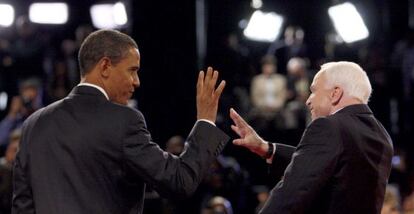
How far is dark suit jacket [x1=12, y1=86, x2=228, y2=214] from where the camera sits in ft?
12.8

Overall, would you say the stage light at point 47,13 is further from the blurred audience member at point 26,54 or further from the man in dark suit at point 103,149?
the man in dark suit at point 103,149

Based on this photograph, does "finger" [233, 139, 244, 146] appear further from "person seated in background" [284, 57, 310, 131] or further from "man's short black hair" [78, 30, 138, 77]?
"person seated in background" [284, 57, 310, 131]

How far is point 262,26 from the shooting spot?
1606 cm

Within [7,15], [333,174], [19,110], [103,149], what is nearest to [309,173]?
[333,174]

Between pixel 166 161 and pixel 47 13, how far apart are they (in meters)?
12.7

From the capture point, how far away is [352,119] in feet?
13.7

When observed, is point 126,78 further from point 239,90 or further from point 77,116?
point 239,90

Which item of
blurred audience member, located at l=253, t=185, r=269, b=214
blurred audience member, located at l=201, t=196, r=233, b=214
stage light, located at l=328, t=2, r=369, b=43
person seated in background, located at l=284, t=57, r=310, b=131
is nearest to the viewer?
blurred audience member, located at l=201, t=196, r=233, b=214

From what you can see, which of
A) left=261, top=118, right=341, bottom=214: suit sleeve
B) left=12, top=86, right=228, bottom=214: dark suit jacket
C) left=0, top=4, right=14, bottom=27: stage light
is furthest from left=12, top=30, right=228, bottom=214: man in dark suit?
left=0, top=4, right=14, bottom=27: stage light

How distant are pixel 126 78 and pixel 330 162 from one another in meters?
1.01

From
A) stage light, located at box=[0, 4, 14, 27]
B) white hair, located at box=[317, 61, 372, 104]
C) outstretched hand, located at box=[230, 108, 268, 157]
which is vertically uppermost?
white hair, located at box=[317, 61, 372, 104]

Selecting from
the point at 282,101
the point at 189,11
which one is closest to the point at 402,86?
the point at 282,101

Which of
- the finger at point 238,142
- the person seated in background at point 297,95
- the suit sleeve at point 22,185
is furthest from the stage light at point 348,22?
the suit sleeve at point 22,185

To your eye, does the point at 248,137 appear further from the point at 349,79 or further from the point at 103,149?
the point at 103,149
